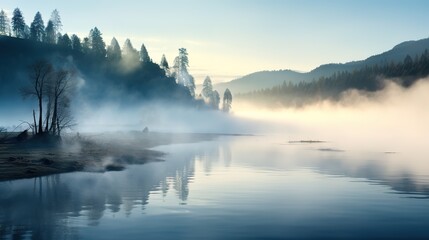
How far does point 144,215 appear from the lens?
1314 inches

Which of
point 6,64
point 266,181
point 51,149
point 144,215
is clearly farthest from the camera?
point 6,64

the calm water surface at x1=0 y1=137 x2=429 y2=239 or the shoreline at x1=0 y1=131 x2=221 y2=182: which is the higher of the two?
the shoreline at x1=0 y1=131 x2=221 y2=182

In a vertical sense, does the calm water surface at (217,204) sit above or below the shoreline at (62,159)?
below

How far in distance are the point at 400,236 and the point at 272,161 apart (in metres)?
52.4

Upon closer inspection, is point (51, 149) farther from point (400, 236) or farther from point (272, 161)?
point (400, 236)

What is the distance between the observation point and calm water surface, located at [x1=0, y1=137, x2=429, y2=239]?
94.9ft

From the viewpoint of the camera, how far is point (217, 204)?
127 ft

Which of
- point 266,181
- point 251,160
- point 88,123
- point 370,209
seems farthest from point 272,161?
point 88,123

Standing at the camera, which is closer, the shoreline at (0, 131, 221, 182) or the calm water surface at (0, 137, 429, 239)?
the calm water surface at (0, 137, 429, 239)

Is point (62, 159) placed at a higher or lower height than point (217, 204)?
higher

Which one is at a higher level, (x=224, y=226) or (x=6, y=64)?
(x=6, y=64)

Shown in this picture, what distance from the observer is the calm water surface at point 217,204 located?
2892 cm

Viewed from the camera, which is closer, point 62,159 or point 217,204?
point 217,204

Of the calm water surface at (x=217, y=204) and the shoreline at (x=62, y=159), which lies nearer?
the calm water surface at (x=217, y=204)
